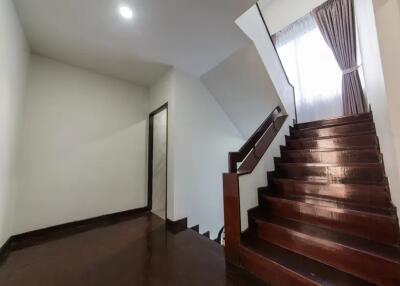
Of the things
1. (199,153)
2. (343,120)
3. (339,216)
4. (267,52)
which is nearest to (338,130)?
(343,120)

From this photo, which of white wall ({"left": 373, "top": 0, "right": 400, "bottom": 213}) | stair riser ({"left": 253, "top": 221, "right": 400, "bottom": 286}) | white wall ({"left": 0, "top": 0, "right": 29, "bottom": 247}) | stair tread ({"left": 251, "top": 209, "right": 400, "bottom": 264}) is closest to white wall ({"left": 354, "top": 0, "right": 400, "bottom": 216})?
white wall ({"left": 373, "top": 0, "right": 400, "bottom": 213})

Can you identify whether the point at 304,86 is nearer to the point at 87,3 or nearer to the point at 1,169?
the point at 87,3

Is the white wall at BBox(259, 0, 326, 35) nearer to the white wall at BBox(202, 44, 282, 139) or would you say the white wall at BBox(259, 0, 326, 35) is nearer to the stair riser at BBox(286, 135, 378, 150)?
the white wall at BBox(202, 44, 282, 139)

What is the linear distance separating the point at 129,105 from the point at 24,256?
2673 millimetres

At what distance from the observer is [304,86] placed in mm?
4305

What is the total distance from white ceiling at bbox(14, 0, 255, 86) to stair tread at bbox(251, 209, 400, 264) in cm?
242

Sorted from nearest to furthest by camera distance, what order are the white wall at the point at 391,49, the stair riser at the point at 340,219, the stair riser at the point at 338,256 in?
1. the white wall at the point at 391,49
2. the stair riser at the point at 338,256
3. the stair riser at the point at 340,219

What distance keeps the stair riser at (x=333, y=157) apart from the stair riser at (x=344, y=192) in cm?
49

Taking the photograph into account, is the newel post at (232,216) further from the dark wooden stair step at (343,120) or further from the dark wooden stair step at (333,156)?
the dark wooden stair step at (343,120)

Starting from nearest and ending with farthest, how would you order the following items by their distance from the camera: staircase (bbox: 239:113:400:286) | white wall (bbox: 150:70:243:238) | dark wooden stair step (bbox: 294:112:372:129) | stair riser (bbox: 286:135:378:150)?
staircase (bbox: 239:113:400:286)
stair riser (bbox: 286:135:378:150)
dark wooden stair step (bbox: 294:112:372:129)
white wall (bbox: 150:70:243:238)

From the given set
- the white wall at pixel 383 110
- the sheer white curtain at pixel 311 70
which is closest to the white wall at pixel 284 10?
the sheer white curtain at pixel 311 70

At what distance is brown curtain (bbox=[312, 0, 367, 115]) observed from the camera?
348cm

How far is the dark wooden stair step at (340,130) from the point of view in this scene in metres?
2.46

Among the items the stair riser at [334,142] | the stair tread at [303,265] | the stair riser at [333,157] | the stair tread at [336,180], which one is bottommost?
the stair tread at [303,265]
